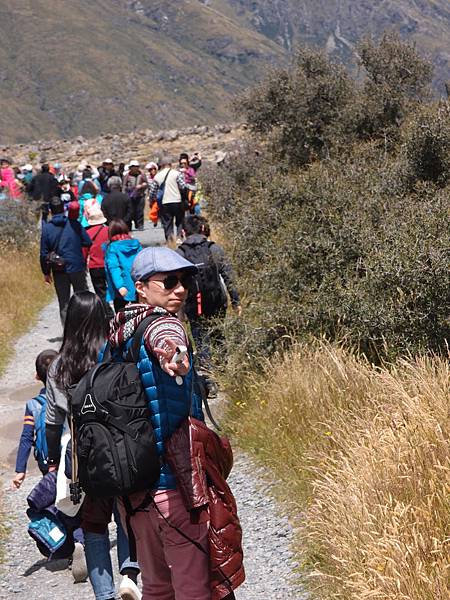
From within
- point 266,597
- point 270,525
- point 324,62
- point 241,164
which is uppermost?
point 266,597

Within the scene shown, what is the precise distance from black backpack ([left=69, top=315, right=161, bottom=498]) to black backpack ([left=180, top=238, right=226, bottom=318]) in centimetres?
525

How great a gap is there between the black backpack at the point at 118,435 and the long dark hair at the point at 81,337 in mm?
1111

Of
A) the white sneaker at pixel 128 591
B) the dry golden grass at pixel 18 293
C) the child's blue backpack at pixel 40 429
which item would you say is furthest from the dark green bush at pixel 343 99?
the white sneaker at pixel 128 591

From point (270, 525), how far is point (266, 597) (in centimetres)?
95

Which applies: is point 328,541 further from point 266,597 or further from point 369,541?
point 266,597

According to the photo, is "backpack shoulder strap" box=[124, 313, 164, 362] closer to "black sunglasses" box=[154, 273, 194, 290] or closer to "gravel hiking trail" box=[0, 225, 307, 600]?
"black sunglasses" box=[154, 273, 194, 290]

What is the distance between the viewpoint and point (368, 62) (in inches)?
840

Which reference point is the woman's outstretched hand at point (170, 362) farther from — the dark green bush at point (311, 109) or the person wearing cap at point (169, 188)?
the dark green bush at point (311, 109)

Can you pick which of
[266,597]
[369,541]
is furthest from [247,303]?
[369,541]

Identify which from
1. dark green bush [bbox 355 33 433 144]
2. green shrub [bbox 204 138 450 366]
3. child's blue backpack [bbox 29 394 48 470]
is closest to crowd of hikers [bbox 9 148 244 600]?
child's blue backpack [bbox 29 394 48 470]

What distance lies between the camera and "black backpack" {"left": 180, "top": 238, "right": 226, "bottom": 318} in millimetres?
8656

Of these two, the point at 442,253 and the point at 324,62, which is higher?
the point at 442,253

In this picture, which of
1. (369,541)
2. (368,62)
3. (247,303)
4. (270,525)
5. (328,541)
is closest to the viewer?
(369,541)

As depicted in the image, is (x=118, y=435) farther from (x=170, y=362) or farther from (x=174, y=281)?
(x=174, y=281)
